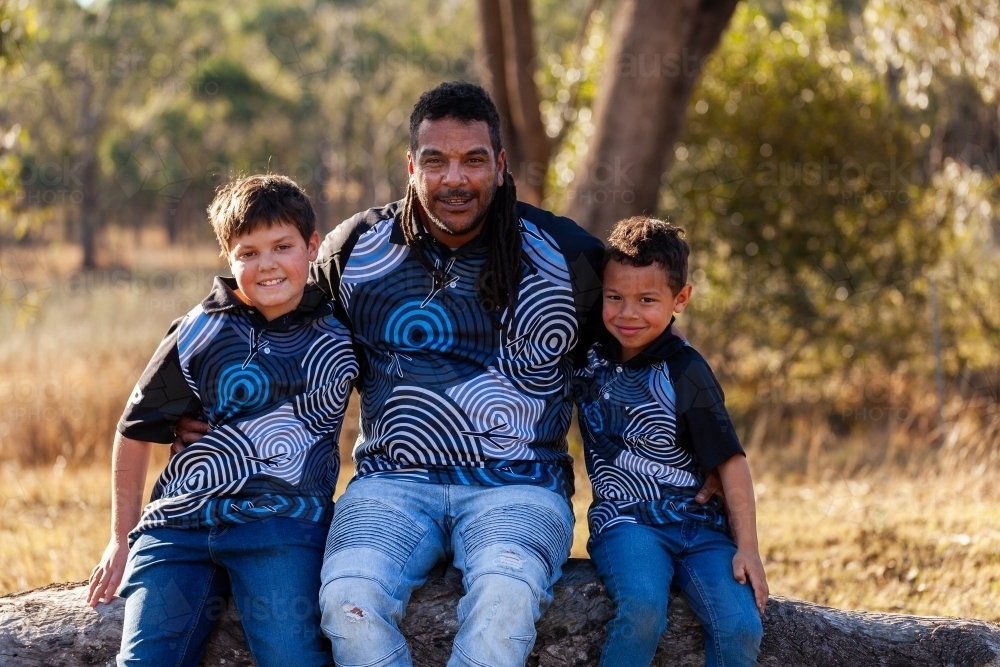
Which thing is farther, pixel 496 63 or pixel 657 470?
pixel 496 63

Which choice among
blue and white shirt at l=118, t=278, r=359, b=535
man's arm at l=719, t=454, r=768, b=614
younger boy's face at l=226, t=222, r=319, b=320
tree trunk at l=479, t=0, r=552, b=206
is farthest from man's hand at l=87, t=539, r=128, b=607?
tree trunk at l=479, t=0, r=552, b=206

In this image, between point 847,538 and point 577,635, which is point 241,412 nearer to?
point 577,635

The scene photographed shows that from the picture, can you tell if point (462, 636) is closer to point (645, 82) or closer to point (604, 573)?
point (604, 573)

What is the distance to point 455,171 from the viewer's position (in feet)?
9.62

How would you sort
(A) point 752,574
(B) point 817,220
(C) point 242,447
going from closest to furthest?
1. (A) point 752,574
2. (C) point 242,447
3. (B) point 817,220

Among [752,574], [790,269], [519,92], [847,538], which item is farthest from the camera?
[790,269]

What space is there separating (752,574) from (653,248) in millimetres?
913

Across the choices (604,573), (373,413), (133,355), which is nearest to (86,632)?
(373,413)

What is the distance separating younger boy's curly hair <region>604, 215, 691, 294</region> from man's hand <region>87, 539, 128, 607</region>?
1574 millimetres

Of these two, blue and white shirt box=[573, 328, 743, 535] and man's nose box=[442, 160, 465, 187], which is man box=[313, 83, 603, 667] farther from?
blue and white shirt box=[573, 328, 743, 535]

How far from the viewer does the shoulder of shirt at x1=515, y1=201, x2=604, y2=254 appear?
10.1 ft

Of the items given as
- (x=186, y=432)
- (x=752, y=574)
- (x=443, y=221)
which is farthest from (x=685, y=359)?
(x=186, y=432)

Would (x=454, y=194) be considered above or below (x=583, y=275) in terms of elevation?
above


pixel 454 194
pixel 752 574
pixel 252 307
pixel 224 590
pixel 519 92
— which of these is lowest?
pixel 224 590
